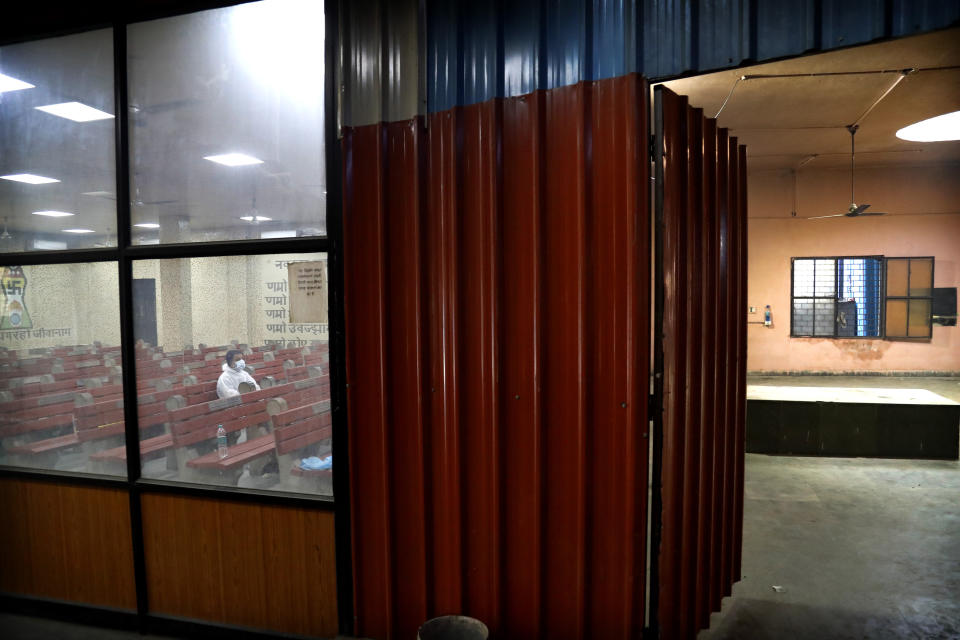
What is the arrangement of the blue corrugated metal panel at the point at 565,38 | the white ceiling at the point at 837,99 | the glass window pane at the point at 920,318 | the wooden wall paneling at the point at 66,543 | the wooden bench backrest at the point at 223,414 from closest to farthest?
the blue corrugated metal panel at the point at 565,38 → the wooden bench backrest at the point at 223,414 → the wooden wall paneling at the point at 66,543 → the white ceiling at the point at 837,99 → the glass window pane at the point at 920,318

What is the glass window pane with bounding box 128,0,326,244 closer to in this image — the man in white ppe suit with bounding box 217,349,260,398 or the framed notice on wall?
the framed notice on wall

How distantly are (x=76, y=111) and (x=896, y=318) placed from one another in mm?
11855

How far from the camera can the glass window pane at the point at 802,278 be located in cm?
995

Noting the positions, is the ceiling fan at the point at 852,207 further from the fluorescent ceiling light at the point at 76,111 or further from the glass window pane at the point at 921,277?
the fluorescent ceiling light at the point at 76,111

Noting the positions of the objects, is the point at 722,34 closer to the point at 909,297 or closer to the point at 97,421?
the point at 97,421

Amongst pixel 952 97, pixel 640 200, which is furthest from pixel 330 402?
pixel 952 97

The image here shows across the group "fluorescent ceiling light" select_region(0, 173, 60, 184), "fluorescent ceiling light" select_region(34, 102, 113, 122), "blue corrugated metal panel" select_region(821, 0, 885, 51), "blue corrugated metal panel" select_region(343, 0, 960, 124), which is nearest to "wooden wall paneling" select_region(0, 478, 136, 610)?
"fluorescent ceiling light" select_region(0, 173, 60, 184)

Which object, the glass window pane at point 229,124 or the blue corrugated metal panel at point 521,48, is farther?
the glass window pane at point 229,124

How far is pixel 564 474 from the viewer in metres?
2.22

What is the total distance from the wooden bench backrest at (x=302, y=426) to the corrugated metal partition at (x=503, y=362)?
19cm

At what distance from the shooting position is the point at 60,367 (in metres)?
3.04

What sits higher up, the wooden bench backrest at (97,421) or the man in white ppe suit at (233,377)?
the man in white ppe suit at (233,377)

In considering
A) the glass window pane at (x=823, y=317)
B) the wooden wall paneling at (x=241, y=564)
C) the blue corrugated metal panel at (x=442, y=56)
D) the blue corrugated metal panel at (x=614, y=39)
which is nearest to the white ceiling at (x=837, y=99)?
the glass window pane at (x=823, y=317)

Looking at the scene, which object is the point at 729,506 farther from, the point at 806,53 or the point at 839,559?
the point at 806,53
